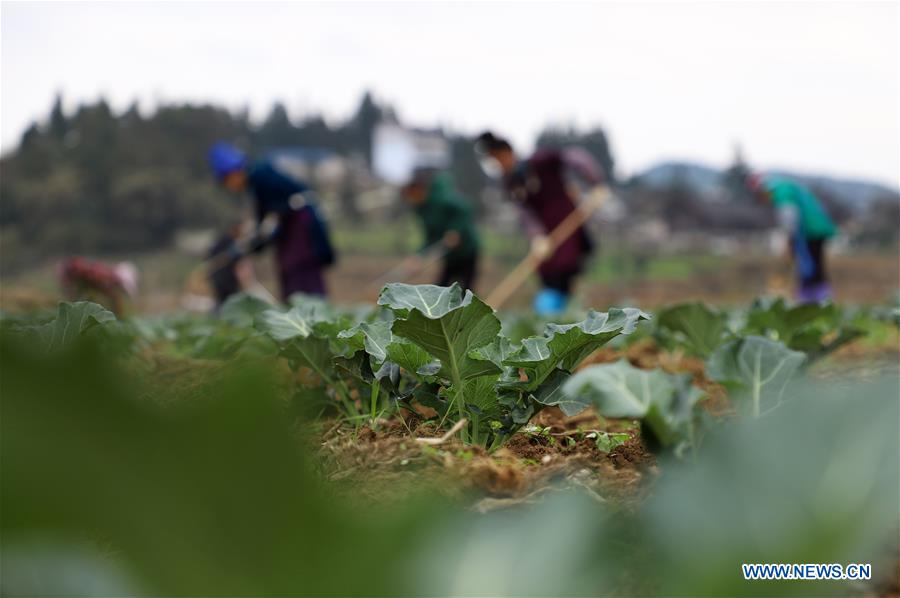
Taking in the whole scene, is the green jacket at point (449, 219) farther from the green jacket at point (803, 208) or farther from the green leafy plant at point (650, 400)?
the green leafy plant at point (650, 400)

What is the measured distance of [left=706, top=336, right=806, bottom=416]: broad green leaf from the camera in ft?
4.92

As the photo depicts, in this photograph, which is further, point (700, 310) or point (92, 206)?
point (92, 206)

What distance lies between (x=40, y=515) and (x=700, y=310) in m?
2.26

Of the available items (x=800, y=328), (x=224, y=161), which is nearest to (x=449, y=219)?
(x=224, y=161)

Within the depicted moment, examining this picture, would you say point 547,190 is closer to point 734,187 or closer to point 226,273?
point 226,273

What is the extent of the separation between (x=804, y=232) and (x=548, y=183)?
285 centimetres

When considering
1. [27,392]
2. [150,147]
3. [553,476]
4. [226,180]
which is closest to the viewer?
[27,392]

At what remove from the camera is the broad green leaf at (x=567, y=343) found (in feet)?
4.86

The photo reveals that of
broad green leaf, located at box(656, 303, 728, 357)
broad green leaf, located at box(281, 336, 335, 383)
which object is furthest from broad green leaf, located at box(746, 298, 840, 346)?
broad green leaf, located at box(281, 336, 335, 383)

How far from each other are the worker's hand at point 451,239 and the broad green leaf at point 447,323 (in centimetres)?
932

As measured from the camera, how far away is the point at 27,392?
362mm

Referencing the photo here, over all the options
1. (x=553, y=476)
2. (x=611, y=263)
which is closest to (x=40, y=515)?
(x=553, y=476)

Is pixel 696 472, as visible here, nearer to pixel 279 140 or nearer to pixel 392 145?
pixel 279 140

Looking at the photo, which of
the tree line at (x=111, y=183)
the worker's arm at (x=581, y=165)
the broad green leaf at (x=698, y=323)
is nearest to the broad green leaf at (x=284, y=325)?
the broad green leaf at (x=698, y=323)
